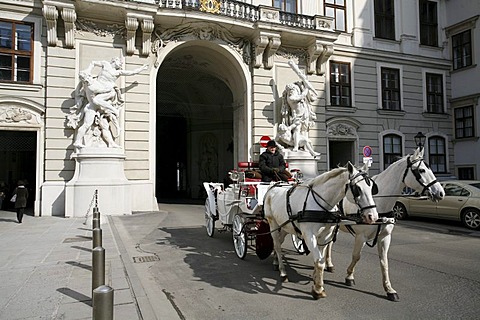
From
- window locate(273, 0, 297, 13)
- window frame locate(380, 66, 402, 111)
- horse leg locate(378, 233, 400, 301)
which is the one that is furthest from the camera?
window frame locate(380, 66, 402, 111)

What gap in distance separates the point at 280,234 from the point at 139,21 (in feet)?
41.7

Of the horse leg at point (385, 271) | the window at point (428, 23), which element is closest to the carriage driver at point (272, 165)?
the horse leg at point (385, 271)

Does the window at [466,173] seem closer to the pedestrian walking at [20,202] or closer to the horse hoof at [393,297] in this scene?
the horse hoof at [393,297]

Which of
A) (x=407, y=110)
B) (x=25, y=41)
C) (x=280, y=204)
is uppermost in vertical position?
(x=25, y=41)

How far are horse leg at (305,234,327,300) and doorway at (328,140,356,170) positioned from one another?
15896mm

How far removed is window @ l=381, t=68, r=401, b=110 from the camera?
20.3 metres

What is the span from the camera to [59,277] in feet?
17.7

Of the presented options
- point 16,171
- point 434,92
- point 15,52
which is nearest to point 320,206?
point 15,52

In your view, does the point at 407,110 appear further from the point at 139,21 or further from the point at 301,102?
the point at 139,21

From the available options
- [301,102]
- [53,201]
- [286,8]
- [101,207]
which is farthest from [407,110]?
[53,201]

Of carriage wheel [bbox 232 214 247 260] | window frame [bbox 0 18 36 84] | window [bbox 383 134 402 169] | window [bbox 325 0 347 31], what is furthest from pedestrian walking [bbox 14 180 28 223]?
window [bbox 383 134 402 169]

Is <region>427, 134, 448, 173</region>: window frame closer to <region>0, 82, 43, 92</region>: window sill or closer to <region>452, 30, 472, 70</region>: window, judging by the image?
<region>452, 30, 472, 70</region>: window

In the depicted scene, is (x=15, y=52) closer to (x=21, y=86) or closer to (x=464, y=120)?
(x=21, y=86)

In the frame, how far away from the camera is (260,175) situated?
24.7 ft
